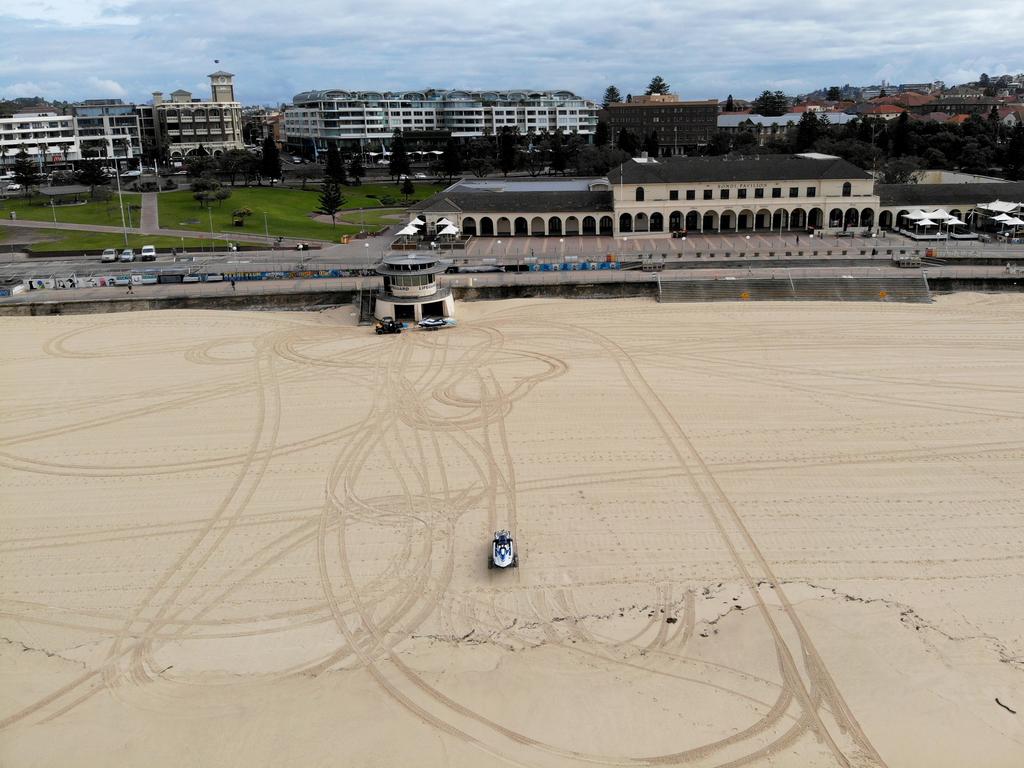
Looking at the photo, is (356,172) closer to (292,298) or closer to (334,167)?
(334,167)

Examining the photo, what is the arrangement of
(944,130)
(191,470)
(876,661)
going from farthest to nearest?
(944,130), (191,470), (876,661)

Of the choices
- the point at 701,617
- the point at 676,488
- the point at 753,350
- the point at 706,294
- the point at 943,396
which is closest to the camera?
the point at 701,617

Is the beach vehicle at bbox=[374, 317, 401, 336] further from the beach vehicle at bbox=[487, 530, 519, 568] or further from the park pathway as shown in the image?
the park pathway

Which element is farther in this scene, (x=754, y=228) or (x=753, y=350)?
(x=754, y=228)

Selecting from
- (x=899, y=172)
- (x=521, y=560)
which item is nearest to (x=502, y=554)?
(x=521, y=560)

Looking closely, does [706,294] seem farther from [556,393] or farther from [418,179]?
[418,179]

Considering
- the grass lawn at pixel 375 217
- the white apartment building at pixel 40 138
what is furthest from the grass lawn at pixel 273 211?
the white apartment building at pixel 40 138

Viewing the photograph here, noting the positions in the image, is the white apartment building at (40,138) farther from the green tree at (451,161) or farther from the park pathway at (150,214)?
the green tree at (451,161)

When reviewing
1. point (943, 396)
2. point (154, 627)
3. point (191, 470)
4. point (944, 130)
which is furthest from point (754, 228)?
point (154, 627)
